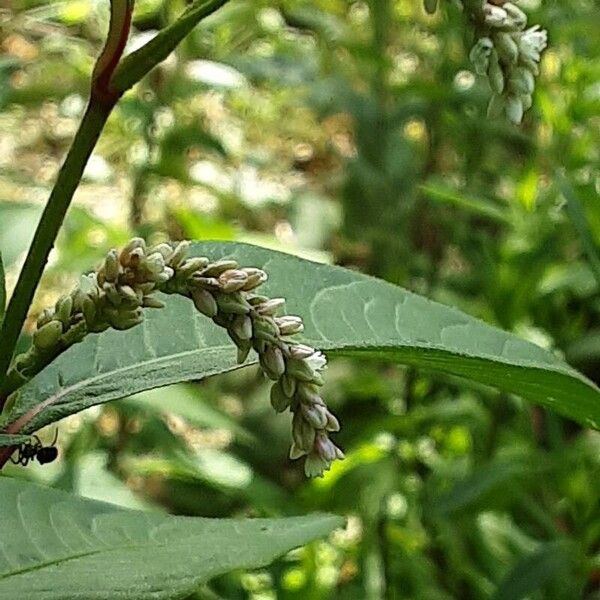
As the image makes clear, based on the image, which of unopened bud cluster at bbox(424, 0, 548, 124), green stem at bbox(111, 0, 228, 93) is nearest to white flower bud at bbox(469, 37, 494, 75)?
unopened bud cluster at bbox(424, 0, 548, 124)

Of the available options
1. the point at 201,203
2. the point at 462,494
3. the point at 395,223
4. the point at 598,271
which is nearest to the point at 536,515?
the point at 462,494

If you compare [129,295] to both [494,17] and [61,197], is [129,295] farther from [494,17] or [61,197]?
[494,17]

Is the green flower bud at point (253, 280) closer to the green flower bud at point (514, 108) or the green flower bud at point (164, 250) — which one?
the green flower bud at point (164, 250)

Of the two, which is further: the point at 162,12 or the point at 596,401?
the point at 162,12

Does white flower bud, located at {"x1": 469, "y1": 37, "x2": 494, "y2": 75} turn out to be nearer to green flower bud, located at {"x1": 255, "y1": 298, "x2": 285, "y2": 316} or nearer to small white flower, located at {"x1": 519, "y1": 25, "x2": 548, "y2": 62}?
small white flower, located at {"x1": 519, "y1": 25, "x2": 548, "y2": 62}

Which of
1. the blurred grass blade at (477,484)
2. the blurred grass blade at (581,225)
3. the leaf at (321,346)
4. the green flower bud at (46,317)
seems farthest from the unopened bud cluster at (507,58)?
the blurred grass blade at (477,484)

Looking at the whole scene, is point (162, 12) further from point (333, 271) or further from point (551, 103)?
point (333, 271)

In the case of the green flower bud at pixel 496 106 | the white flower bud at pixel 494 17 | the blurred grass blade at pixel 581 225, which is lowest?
the blurred grass blade at pixel 581 225
